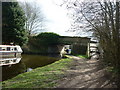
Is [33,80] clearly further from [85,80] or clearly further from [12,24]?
[12,24]

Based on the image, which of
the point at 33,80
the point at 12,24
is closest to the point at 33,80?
the point at 33,80

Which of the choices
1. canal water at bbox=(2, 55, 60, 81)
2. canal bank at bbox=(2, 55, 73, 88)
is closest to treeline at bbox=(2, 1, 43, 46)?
canal water at bbox=(2, 55, 60, 81)

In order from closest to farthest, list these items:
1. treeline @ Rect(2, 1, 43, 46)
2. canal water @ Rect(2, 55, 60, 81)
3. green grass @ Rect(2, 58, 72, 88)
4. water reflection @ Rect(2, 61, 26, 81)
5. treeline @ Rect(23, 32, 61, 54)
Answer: green grass @ Rect(2, 58, 72, 88)
water reflection @ Rect(2, 61, 26, 81)
canal water @ Rect(2, 55, 60, 81)
treeline @ Rect(2, 1, 43, 46)
treeline @ Rect(23, 32, 61, 54)

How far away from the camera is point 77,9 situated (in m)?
3.90

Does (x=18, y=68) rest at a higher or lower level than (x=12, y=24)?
lower

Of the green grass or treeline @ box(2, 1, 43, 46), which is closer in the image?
the green grass

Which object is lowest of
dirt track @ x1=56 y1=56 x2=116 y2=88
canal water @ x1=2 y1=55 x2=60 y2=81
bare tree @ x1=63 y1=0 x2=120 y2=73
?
canal water @ x1=2 y1=55 x2=60 y2=81

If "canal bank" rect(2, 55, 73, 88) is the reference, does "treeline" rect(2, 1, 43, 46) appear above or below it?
above

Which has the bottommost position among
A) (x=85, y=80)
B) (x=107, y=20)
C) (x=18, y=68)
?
(x=18, y=68)

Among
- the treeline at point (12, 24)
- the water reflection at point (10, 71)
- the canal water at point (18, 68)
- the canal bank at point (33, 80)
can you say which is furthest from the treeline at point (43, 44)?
the canal bank at point (33, 80)

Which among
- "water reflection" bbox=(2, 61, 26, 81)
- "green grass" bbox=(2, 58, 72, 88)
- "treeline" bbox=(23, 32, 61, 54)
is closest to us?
"green grass" bbox=(2, 58, 72, 88)

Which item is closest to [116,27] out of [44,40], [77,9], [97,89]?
[77,9]

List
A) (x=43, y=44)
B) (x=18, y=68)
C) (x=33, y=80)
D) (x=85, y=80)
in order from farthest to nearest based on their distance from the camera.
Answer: (x=43, y=44), (x=18, y=68), (x=85, y=80), (x=33, y=80)

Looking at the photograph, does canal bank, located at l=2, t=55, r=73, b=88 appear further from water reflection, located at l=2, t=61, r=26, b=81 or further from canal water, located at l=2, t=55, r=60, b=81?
canal water, located at l=2, t=55, r=60, b=81
